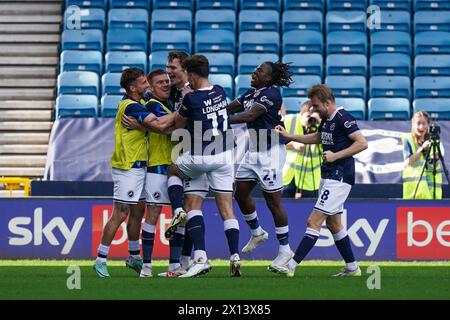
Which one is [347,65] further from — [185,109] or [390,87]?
[185,109]

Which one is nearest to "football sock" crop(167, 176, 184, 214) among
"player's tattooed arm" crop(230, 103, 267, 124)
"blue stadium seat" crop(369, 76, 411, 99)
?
"player's tattooed arm" crop(230, 103, 267, 124)

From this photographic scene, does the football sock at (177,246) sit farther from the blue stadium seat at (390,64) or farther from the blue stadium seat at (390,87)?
the blue stadium seat at (390,64)

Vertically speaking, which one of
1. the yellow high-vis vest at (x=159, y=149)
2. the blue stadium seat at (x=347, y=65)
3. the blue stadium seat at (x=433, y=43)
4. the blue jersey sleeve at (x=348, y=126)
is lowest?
the yellow high-vis vest at (x=159, y=149)

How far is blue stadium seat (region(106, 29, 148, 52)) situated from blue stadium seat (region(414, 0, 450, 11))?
4.63 meters

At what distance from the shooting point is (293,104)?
18219 millimetres

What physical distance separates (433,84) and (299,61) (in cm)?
215

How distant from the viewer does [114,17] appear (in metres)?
20.0

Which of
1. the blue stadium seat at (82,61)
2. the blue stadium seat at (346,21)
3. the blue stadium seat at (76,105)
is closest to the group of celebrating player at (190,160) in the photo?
the blue stadium seat at (76,105)

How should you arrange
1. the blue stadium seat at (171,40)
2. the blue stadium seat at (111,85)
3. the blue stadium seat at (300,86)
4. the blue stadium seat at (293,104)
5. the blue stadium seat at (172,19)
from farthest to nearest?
the blue stadium seat at (172,19) → the blue stadium seat at (171,40) → the blue stadium seat at (300,86) → the blue stadium seat at (111,85) → the blue stadium seat at (293,104)

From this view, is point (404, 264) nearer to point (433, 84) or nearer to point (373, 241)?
point (373, 241)

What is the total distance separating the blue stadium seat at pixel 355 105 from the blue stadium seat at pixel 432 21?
252 cm

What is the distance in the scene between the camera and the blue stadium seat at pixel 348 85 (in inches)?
733

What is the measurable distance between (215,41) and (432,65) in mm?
3512

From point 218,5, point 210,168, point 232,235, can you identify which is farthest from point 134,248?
point 218,5
